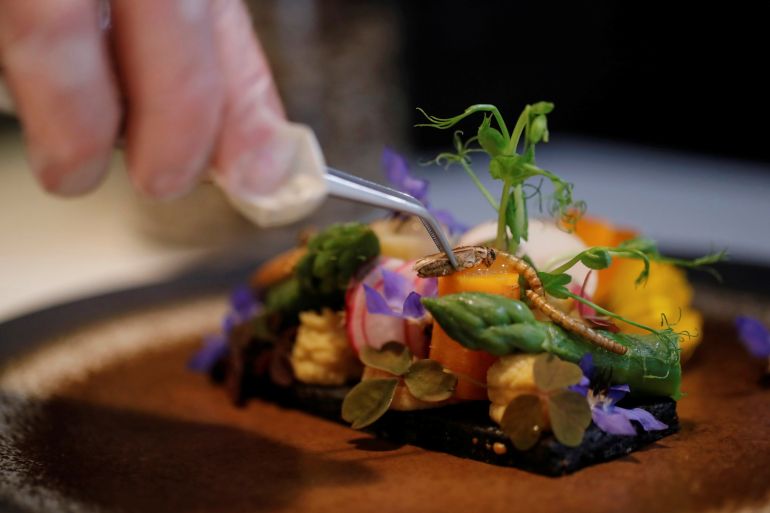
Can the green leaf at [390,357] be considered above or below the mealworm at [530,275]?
below

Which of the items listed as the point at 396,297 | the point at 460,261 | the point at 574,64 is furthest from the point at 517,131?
the point at 574,64

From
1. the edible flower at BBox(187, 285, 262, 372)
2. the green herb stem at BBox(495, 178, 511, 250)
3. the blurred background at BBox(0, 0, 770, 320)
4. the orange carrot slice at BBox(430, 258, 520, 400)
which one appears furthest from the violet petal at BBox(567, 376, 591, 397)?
the blurred background at BBox(0, 0, 770, 320)

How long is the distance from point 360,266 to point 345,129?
179 cm

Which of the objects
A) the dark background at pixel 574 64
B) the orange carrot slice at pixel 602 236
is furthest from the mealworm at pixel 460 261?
the dark background at pixel 574 64

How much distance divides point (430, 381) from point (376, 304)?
4.9 inches

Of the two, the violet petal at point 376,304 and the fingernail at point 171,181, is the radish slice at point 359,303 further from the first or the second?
the fingernail at point 171,181

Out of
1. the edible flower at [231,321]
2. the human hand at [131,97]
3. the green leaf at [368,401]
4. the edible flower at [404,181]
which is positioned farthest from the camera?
the edible flower at [231,321]

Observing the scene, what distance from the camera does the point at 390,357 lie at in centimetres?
124

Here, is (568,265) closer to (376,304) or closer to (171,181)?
(376,304)

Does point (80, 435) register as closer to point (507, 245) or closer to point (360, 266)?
point (360, 266)

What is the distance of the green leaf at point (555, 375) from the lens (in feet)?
3.48

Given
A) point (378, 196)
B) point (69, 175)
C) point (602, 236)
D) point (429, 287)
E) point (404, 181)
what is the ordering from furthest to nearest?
point (602, 236) → point (404, 181) → point (429, 287) → point (378, 196) → point (69, 175)

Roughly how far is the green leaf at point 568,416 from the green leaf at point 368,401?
0.23 metres

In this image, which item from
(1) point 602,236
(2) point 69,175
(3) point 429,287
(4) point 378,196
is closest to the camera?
(2) point 69,175
